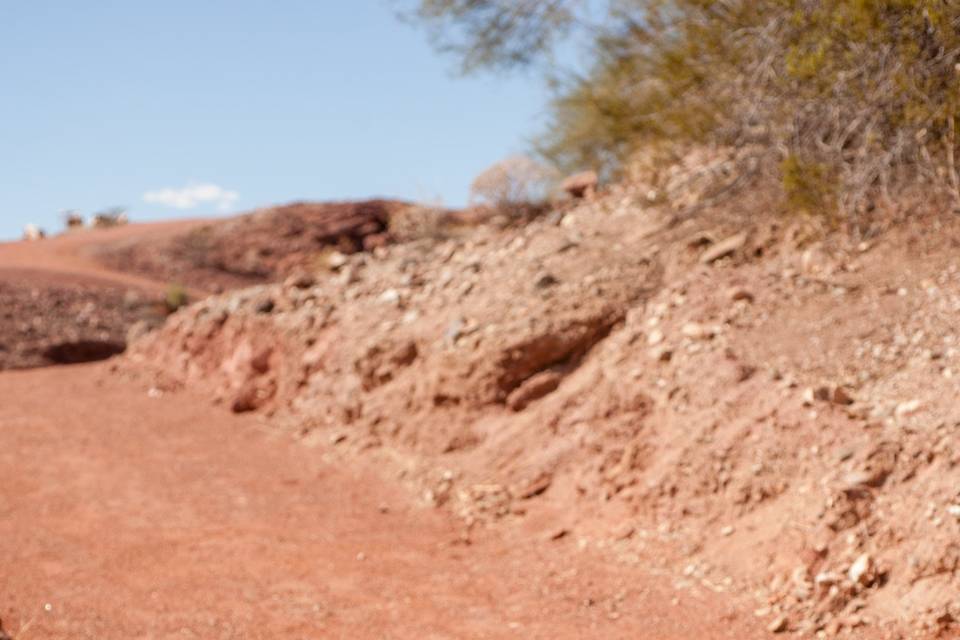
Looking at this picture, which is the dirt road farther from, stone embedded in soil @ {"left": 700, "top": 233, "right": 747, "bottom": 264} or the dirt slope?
the dirt slope

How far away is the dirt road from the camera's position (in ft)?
19.9

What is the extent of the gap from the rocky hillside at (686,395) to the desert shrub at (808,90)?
446 mm

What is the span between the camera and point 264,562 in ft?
23.7

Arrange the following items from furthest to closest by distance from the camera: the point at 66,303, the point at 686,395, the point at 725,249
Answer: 1. the point at 66,303
2. the point at 725,249
3. the point at 686,395

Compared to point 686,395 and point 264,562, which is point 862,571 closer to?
point 686,395

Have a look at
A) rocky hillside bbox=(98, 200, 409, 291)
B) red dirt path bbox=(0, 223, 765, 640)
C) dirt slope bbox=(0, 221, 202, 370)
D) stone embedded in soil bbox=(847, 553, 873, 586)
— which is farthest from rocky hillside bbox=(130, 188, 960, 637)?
rocky hillside bbox=(98, 200, 409, 291)

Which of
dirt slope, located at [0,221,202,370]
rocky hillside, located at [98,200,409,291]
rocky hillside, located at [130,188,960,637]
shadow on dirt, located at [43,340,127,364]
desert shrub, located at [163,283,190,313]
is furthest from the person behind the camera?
rocky hillside, located at [98,200,409,291]

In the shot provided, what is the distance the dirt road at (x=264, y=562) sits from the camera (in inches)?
239

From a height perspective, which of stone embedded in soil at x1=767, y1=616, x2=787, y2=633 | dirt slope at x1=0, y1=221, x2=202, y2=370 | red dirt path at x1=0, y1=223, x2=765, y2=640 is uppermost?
dirt slope at x1=0, y1=221, x2=202, y2=370

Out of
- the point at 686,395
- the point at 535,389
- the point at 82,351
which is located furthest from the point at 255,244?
the point at 686,395

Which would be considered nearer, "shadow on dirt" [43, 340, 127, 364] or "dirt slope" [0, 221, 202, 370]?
"shadow on dirt" [43, 340, 127, 364]

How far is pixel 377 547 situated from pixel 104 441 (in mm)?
4107

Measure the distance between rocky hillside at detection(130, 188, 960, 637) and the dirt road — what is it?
1.03 feet

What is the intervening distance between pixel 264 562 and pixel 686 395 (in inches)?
103
